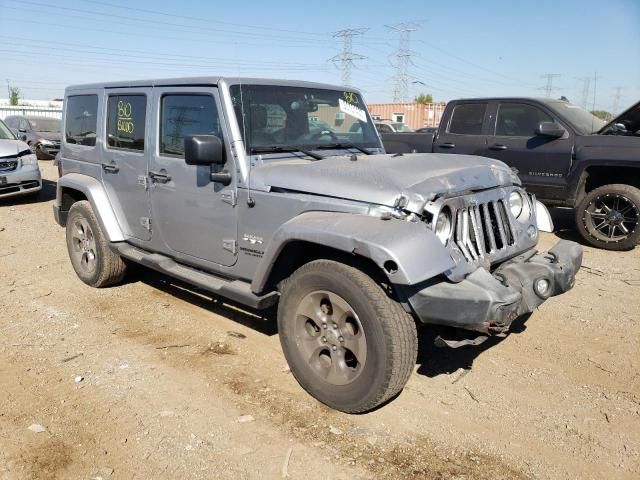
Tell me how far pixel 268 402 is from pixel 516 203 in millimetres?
2162

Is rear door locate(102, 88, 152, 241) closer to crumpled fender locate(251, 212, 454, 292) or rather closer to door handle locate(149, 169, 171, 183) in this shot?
door handle locate(149, 169, 171, 183)

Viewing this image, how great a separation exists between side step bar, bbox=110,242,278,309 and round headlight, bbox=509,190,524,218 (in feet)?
5.70

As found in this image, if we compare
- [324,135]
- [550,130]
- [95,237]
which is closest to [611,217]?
[550,130]

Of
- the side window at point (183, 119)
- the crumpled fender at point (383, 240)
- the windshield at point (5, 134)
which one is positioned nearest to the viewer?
the crumpled fender at point (383, 240)

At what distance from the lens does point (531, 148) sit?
7.48 meters

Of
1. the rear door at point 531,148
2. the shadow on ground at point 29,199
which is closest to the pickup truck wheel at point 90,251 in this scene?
the rear door at point 531,148

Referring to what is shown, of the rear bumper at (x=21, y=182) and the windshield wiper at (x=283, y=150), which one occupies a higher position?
the windshield wiper at (x=283, y=150)

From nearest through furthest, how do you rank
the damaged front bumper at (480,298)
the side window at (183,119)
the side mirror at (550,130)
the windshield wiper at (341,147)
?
the damaged front bumper at (480,298), the side window at (183,119), the windshield wiper at (341,147), the side mirror at (550,130)

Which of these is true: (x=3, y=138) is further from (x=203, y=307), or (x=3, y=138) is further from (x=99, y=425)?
(x=99, y=425)

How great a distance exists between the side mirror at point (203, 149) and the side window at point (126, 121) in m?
1.16

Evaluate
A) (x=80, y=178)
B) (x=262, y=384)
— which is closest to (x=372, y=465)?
(x=262, y=384)

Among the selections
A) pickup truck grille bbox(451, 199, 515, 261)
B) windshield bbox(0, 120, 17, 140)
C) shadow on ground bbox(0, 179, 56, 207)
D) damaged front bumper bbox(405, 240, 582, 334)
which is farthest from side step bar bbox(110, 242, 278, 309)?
windshield bbox(0, 120, 17, 140)

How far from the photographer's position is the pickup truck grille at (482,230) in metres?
3.09

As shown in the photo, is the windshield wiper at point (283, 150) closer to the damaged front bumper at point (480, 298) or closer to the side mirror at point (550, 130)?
the damaged front bumper at point (480, 298)
